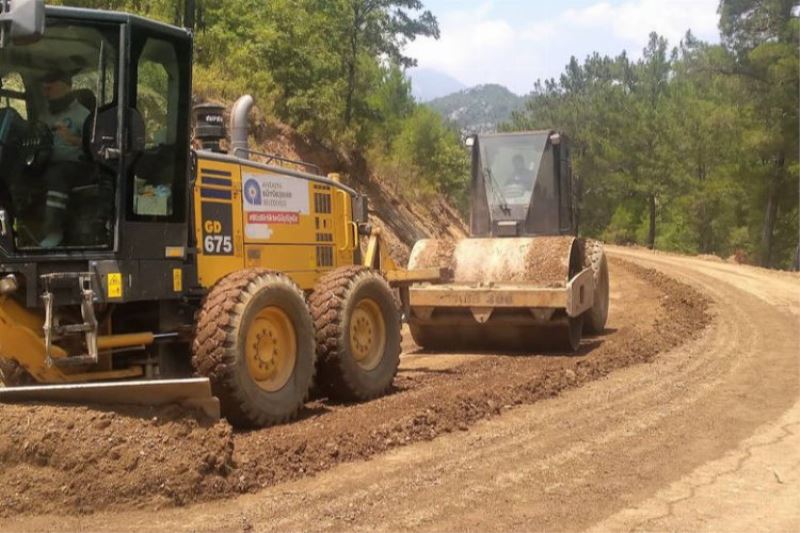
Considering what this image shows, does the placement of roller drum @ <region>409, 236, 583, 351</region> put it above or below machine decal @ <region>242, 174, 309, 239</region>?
below

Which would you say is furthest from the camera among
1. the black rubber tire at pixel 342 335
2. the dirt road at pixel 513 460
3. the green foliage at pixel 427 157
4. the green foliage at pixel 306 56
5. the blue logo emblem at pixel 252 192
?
the green foliage at pixel 427 157

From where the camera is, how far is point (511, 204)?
13.3 m

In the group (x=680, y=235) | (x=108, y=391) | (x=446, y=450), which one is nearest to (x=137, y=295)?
(x=108, y=391)

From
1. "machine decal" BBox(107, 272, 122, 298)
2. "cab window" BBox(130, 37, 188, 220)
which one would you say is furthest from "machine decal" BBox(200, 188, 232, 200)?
"machine decal" BBox(107, 272, 122, 298)

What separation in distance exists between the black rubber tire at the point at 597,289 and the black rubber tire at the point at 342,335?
5.15 m

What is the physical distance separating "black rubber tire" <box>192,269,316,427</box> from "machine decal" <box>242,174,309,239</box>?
2.17 ft

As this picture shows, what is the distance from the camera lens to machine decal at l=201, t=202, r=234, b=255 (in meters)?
6.71

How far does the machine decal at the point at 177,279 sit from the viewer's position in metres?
6.29

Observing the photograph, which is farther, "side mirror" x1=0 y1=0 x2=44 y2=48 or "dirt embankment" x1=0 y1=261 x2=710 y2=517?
"side mirror" x1=0 y1=0 x2=44 y2=48

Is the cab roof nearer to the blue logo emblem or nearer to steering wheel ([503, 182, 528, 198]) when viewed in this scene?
the blue logo emblem

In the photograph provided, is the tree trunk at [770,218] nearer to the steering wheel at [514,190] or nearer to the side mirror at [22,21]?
the steering wheel at [514,190]

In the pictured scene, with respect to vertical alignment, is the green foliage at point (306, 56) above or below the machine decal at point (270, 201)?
above

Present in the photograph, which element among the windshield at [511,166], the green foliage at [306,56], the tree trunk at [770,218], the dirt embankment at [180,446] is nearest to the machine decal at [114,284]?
the dirt embankment at [180,446]

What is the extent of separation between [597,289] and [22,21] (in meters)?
9.52
